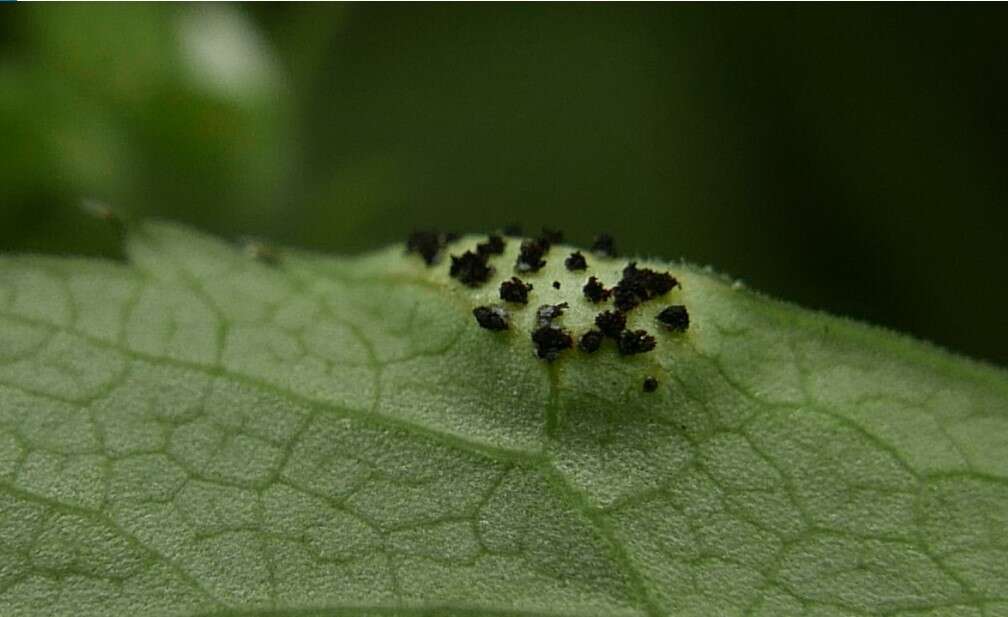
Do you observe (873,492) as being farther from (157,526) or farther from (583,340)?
(157,526)

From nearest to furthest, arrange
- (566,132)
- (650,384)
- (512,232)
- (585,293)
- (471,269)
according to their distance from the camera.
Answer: (650,384) → (585,293) → (471,269) → (512,232) → (566,132)

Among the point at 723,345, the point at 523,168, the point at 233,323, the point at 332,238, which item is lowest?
the point at 233,323

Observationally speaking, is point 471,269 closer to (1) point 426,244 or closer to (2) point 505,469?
(1) point 426,244

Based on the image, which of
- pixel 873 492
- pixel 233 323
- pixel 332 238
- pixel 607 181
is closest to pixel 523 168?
pixel 607 181

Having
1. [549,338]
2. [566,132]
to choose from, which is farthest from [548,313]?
[566,132]

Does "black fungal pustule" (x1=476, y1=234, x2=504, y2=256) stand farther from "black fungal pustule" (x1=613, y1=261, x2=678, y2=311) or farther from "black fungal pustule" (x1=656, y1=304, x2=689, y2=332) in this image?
"black fungal pustule" (x1=656, y1=304, x2=689, y2=332)

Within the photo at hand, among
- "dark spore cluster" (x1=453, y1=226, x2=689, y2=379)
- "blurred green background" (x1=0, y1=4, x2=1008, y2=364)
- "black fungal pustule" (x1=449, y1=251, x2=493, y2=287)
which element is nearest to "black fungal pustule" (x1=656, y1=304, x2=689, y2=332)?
"dark spore cluster" (x1=453, y1=226, x2=689, y2=379)
